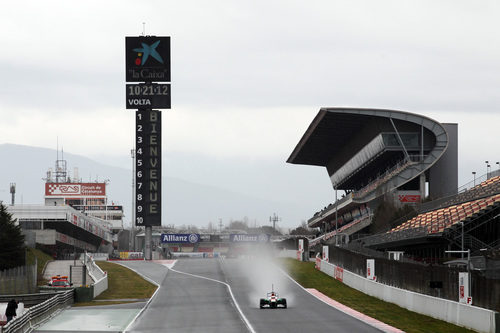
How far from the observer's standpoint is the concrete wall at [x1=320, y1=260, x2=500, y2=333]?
32.9 meters

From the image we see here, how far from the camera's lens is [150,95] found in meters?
100

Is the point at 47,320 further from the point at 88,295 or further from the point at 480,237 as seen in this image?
the point at 480,237

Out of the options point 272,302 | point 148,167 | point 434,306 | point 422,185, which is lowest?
point 272,302

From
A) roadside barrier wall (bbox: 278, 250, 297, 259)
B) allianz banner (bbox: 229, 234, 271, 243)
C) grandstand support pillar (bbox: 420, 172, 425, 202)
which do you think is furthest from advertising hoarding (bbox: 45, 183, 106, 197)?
grandstand support pillar (bbox: 420, 172, 425, 202)

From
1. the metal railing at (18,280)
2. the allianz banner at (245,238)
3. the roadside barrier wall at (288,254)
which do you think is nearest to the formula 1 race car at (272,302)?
the metal railing at (18,280)

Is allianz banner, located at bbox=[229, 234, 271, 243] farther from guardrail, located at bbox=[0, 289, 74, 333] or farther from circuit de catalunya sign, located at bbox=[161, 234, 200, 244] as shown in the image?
guardrail, located at bbox=[0, 289, 74, 333]

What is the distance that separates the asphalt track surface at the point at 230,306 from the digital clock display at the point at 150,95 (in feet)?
78.6

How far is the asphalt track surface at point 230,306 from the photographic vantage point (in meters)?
37.1

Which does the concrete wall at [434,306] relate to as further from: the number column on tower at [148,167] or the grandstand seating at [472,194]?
the number column on tower at [148,167]

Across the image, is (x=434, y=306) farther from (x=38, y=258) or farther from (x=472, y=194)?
(x=38, y=258)

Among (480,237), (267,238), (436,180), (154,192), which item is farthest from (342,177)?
(480,237)

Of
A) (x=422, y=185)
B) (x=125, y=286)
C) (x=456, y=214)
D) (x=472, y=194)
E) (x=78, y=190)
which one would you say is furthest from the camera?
(x=78, y=190)

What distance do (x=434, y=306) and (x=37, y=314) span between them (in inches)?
717

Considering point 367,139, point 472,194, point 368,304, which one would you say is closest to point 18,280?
point 368,304
